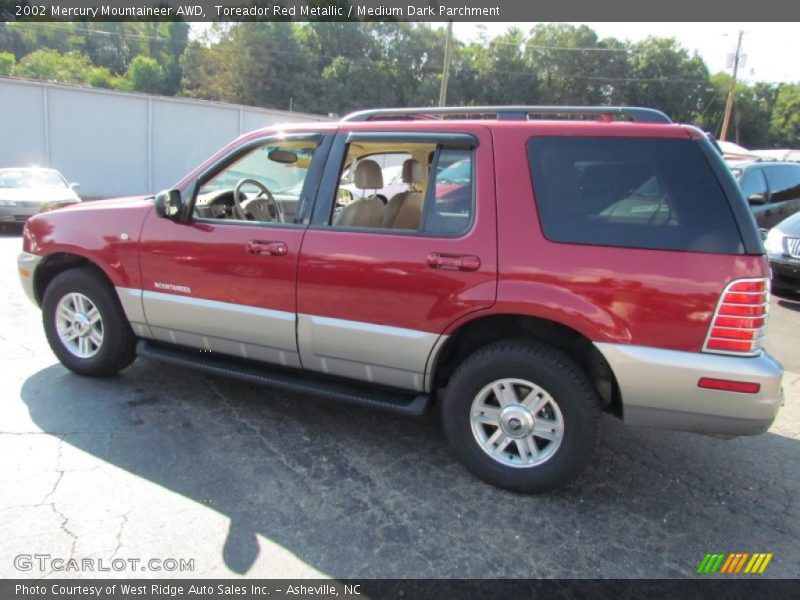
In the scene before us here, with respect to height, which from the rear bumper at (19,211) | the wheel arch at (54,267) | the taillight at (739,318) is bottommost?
the rear bumper at (19,211)

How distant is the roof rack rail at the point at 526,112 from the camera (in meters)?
2.92

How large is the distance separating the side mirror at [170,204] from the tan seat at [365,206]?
3.57ft

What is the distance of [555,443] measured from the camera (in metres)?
2.91

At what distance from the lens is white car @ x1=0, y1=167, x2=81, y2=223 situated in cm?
1094

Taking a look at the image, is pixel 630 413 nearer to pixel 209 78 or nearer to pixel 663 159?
pixel 663 159

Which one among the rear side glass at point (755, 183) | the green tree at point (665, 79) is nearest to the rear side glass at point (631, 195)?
the rear side glass at point (755, 183)

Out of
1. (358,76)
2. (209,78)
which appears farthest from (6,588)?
(209,78)

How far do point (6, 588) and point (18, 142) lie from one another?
18885mm

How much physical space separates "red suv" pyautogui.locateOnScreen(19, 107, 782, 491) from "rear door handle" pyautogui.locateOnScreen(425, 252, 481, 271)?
1 centimetres

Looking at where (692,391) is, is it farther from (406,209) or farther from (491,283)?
(406,209)

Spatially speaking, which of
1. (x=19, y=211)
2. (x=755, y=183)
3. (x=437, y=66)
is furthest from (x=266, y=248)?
(x=437, y=66)

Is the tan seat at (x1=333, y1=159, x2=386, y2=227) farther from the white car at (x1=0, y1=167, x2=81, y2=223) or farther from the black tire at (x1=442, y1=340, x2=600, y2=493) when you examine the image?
the white car at (x1=0, y1=167, x2=81, y2=223)

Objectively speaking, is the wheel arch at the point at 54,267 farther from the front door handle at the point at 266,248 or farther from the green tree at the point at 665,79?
the green tree at the point at 665,79

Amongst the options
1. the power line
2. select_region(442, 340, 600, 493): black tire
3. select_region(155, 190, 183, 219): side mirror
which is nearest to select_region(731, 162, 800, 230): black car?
select_region(442, 340, 600, 493): black tire
